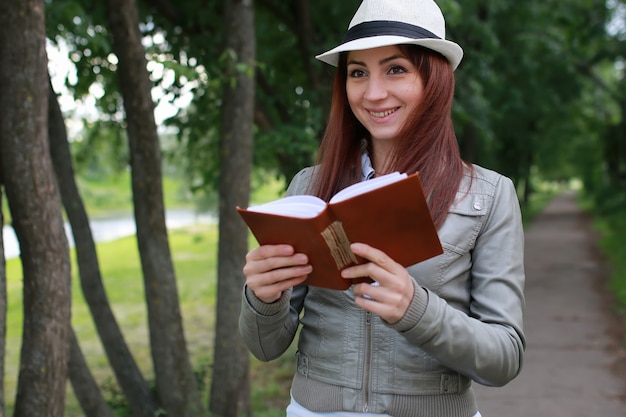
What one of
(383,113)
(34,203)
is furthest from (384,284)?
(34,203)

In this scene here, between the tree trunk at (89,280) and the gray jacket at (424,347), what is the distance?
3063 mm

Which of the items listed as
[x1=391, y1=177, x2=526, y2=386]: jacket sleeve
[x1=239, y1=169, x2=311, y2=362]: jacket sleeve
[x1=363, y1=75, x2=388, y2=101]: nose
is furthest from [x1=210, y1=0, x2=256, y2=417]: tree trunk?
[x1=391, y1=177, x2=526, y2=386]: jacket sleeve

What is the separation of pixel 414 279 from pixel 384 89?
19.6 inches

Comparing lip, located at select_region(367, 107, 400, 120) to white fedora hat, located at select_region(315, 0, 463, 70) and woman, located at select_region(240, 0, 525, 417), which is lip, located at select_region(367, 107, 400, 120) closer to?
woman, located at select_region(240, 0, 525, 417)

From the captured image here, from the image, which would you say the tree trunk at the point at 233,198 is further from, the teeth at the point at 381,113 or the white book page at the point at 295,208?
the white book page at the point at 295,208

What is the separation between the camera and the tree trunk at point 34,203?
10.8 feet

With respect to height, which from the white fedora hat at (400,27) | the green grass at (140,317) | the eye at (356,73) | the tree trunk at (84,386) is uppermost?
the white fedora hat at (400,27)

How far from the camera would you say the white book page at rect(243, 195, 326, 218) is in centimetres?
152

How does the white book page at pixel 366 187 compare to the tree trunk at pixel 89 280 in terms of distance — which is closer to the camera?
the white book page at pixel 366 187

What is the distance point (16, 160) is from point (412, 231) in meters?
2.36

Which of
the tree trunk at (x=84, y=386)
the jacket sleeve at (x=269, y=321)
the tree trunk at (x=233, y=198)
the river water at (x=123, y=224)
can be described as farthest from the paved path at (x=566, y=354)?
the river water at (x=123, y=224)

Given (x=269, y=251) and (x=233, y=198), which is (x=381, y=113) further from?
(x=233, y=198)

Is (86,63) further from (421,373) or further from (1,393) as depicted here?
(421,373)

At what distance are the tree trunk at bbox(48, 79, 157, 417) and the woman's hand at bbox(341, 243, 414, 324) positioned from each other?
3.42 metres
